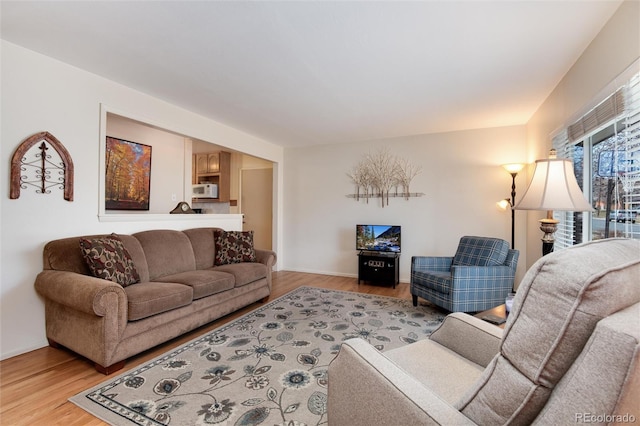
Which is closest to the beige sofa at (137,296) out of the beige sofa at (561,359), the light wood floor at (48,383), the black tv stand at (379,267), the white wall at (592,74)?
the light wood floor at (48,383)

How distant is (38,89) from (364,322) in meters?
3.64

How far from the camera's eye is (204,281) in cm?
288

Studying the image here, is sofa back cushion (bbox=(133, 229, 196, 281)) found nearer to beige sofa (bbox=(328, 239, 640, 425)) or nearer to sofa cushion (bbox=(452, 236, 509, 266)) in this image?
beige sofa (bbox=(328, 239, 640, 425))

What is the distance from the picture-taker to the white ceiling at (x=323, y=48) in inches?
75.4

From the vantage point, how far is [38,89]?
250 centimetres

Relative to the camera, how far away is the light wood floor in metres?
1.65

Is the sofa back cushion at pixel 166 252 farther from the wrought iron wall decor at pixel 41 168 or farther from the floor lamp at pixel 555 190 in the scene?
the floor lamp at pixel 555 190

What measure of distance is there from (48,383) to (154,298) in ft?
2.56

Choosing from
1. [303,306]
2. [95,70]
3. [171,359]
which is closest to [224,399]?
[171,359]

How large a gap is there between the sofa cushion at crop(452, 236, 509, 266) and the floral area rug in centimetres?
75

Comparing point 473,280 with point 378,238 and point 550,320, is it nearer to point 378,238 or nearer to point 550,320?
point 378,238

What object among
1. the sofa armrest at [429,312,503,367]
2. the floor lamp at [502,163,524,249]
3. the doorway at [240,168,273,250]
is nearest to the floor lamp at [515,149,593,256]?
the sofa armrest at [429,312,503,367]

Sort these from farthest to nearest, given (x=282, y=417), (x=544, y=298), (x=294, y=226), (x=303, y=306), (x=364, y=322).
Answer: (x=294, y=226), (x=303, y=306), (x=364, y=322), (x=282, y=417), (x=544, y=298)

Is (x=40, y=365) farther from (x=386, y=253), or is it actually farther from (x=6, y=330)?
(x=386, y=253)
